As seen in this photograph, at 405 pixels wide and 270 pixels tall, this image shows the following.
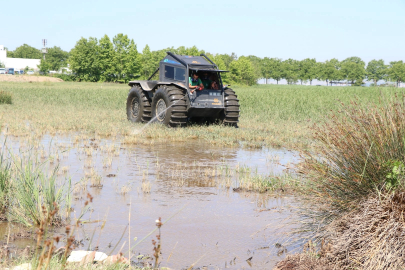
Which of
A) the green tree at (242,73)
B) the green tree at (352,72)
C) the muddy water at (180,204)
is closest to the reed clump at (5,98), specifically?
the muddy water at (180,204)

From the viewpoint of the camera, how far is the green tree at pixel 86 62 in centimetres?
8606

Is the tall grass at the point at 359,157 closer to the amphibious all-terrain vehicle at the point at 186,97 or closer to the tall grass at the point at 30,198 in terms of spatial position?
the tall grass at the point at 30,198

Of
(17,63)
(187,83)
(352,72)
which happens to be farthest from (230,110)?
(17,63)

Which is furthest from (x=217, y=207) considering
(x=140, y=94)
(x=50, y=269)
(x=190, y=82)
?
(x=140, y=94)

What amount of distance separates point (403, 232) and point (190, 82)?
38.0 feet

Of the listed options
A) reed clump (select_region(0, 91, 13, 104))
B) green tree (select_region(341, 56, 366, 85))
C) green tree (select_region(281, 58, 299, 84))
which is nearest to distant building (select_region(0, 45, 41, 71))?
green tree (select_region(281, 58, 299, 84))

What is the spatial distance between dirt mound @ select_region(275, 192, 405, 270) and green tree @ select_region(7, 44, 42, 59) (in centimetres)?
17908

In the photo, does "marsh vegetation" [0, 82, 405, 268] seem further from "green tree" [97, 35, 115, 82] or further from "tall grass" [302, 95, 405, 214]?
"green tree" [97, 35, 115, 82]

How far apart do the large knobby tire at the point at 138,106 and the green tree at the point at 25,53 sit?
6490 inches

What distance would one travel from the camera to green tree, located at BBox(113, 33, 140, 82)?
3305 inches

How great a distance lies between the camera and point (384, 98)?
4938 millimetres

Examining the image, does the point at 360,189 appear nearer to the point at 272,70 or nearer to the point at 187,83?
the point at 187,83

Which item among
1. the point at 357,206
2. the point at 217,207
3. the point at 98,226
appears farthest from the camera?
the point at 217,207

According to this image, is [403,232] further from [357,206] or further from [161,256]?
[161,256]
